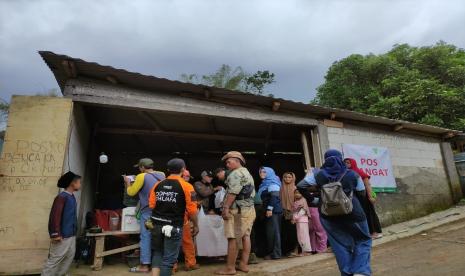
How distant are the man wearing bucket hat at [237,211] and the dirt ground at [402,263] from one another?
Result: 1.16ft

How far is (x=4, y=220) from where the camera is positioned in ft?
Result: 16.3

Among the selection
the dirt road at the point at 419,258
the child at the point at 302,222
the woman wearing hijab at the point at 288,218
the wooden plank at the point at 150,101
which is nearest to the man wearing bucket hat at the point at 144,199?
the wooden plank at the point at 150,101

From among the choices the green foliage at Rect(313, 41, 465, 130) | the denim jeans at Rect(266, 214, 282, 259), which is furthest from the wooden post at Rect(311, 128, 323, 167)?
the green foliage at Rect(313, 41, 465, 130)

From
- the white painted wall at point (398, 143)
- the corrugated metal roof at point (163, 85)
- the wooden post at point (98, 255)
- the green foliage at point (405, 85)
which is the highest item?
the green foliage at point (405, 85)

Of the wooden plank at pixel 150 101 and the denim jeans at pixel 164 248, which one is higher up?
the wooden plank at pixel 150 101

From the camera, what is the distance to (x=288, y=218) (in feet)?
21.8

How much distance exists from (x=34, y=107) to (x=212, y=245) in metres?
3.76

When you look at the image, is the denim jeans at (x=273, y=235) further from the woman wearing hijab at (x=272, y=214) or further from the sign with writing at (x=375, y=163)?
the sign with writing at (x=375, y=163)

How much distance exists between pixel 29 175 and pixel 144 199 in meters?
1.77

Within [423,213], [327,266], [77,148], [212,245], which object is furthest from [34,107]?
[423,213]

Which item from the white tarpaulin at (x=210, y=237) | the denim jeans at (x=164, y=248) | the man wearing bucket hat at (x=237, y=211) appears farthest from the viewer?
the white tarpaulin at (x=210, y=237)

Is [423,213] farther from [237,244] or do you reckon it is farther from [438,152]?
[237,244]

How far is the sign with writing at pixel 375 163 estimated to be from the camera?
8.20 metres

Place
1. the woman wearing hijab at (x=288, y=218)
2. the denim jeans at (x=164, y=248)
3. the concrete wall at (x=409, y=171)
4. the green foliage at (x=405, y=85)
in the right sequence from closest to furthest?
the denim jeans at (x=164, y=248), the woman wearing hijab at (x=288, y=218), the concrete wall at (x=409, y=171), the green foliage at (x=405, y=85)
